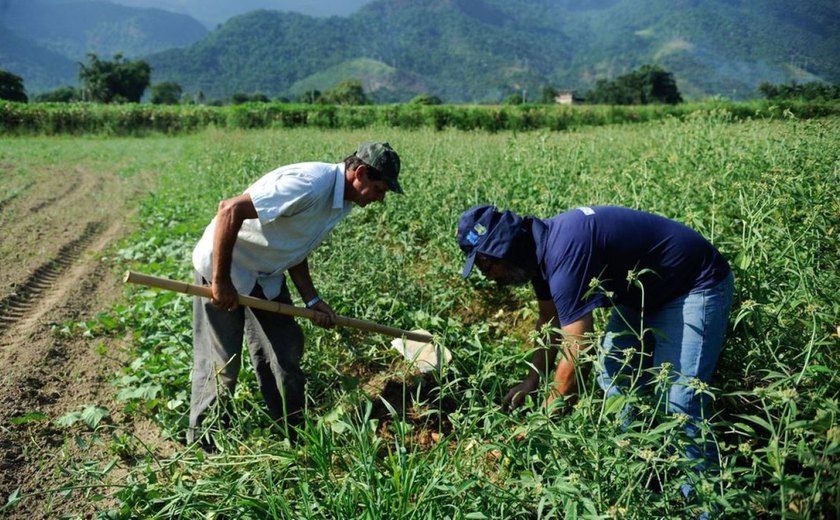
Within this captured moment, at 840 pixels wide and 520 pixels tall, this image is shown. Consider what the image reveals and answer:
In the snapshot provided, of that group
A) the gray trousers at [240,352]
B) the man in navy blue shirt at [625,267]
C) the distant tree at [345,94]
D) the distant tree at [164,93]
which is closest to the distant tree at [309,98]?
the distant tree at [345,94]

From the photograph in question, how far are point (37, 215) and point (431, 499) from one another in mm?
9186

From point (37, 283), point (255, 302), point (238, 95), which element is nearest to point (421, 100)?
point (37, 283)

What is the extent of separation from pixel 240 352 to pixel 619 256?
6.71 ft

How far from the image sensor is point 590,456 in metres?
1.92

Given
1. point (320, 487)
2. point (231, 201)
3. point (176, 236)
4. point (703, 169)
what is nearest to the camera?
point (320, 487)

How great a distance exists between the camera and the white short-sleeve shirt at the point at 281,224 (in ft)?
8.96

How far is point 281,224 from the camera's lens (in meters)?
2.89

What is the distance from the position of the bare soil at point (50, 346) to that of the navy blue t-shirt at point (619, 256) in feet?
6.53

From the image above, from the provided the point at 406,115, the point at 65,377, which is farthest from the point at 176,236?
the point at 406,115

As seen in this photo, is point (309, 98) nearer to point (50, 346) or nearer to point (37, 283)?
point (37, 283)

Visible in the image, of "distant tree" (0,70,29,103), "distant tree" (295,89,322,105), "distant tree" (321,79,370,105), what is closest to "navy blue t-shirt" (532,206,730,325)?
"distant tree" (295,89,322,105)

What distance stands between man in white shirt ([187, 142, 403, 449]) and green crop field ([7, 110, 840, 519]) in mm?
196

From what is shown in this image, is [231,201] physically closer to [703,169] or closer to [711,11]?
[703,169]

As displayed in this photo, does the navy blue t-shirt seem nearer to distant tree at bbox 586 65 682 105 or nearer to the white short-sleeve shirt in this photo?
the white short-sleeve shirt
